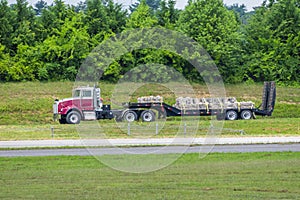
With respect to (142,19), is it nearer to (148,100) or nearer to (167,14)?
(167,14)

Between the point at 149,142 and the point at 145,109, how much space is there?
9332 millimetres

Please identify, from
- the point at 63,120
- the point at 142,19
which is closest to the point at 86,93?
the point at 63,120

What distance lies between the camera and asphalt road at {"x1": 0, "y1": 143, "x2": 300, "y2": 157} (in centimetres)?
2580

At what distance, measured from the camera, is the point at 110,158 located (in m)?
23.7

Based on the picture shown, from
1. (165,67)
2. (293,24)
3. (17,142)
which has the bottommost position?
(17,142)

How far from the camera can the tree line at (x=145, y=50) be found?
50188 mm

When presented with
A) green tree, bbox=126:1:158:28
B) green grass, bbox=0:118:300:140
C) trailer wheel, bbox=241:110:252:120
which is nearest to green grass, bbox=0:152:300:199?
green grass, bbox=0:118:300:140

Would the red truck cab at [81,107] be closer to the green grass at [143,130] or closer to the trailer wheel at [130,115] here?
the green grass at [143,130]

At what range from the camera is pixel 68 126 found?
36250mm

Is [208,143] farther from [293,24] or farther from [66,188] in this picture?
[293,24]

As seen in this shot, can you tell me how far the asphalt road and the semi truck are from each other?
1073 cm

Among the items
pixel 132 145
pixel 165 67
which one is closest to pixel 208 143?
pixel 132 145

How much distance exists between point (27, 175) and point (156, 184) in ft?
14.1

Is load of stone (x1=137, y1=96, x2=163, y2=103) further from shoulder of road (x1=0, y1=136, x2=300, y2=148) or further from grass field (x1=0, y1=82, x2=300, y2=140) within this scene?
shoulder of road (x1=0, y1=136, x2=300, y2=148)
